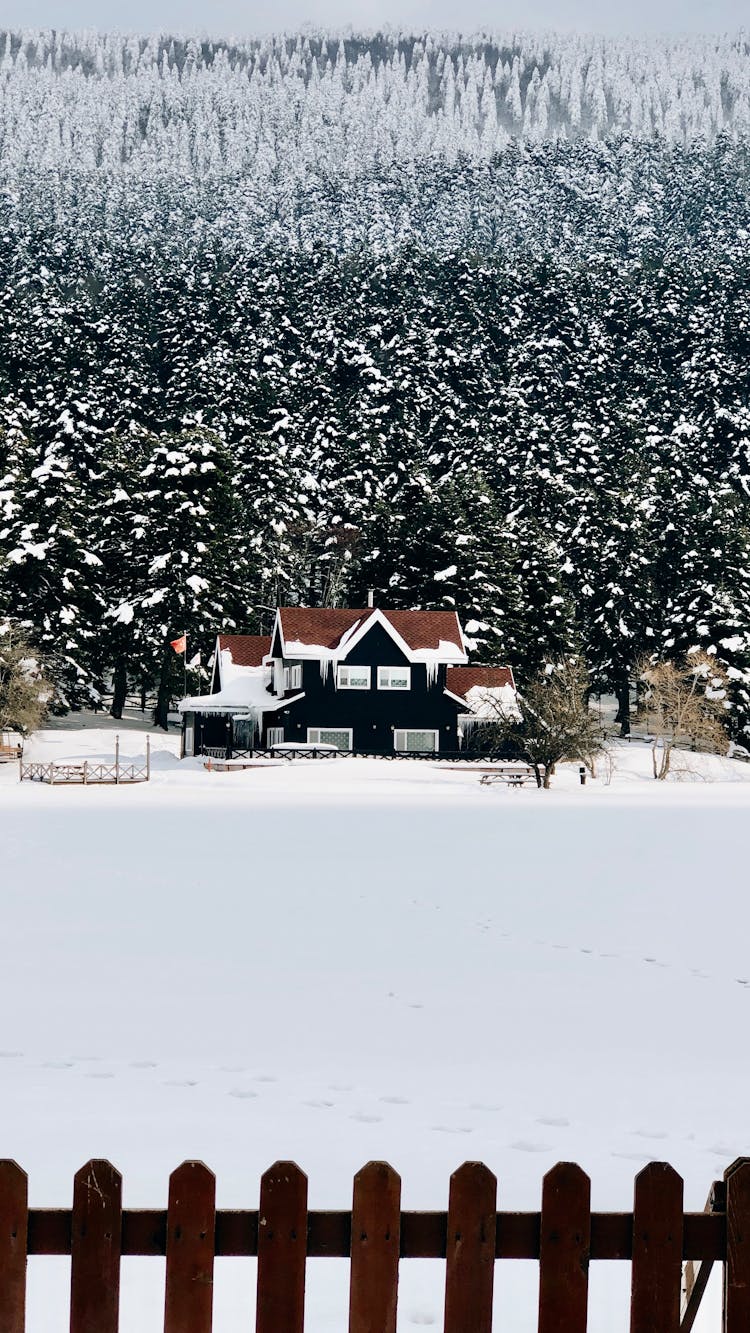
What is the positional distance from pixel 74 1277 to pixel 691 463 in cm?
10796

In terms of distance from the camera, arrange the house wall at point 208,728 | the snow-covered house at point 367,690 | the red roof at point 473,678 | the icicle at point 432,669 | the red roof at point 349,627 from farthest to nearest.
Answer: the house wall at point 208,728 → the red roof at point 473,678 → the red roof at point 349,627 → the icicle at point 432,669 → the snow-covered house at point 367,690

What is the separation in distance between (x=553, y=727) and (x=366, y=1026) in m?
47.2

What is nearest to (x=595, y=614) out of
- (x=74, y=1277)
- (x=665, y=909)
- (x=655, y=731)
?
(x=655, y=731)

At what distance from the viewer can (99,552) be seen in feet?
269

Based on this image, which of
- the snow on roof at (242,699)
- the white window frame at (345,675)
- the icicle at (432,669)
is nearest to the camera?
the white window frame at (345,675)

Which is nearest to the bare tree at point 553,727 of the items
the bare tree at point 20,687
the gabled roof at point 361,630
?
the gabled roof at point 361,630

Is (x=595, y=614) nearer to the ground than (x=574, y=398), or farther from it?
nearer to the ground

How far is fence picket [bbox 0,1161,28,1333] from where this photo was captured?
3375 millimetres

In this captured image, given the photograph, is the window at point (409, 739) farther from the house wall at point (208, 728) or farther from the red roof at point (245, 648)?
the red roof at point (245, 648)

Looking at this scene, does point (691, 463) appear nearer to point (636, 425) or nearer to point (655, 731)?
point (636, 425)

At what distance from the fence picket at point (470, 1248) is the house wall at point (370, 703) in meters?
64.9

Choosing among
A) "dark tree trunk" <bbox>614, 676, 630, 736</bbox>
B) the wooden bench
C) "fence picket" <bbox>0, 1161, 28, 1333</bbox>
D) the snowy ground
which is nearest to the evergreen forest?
"dark tree trunk" <bbox>614, 676, 630, 736</bbox>

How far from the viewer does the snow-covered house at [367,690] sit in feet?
225

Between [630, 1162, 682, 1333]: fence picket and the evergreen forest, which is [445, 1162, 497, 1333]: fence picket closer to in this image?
[630, 1162, 682, 1333]: fence picket
